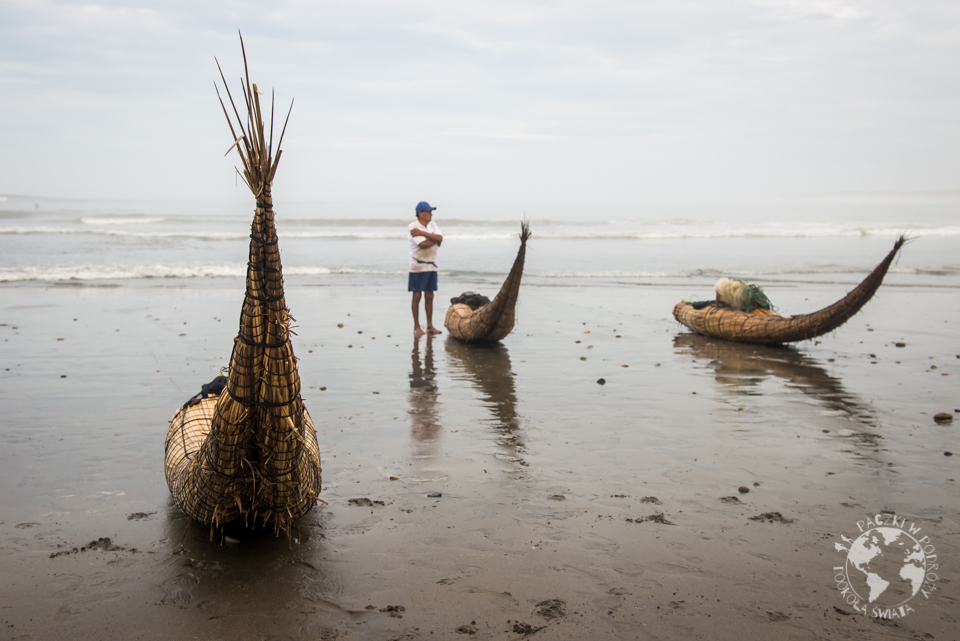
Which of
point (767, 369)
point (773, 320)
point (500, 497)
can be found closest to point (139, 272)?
point (773, 320)

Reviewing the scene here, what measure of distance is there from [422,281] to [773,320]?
15.1 ft

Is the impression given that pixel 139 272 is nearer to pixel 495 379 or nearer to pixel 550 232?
pixel 495 379

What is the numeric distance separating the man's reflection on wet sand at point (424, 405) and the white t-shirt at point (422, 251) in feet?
4.71

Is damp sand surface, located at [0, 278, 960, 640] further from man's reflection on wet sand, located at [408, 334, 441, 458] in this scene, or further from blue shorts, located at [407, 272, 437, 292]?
blue shorts, located at [407, 272, 437, 292]

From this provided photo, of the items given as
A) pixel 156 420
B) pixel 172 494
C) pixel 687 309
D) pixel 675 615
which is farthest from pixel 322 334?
pixel 675 615

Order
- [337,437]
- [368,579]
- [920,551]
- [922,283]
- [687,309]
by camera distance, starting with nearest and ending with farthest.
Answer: [368,579] < [920,551] < [337,437] < [687,309] < [922,283]

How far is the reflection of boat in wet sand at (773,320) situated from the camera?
311 inches

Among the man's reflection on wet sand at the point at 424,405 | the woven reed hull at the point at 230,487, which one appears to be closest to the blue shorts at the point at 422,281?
the man's reflection on wet sand at the point at 424,405

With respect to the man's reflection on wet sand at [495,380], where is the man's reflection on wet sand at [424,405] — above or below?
below

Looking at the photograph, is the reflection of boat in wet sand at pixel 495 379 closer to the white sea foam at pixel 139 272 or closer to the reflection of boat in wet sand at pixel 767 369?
the reflection of boat in wet sand at pixel 767 369

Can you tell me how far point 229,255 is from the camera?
22.4 m

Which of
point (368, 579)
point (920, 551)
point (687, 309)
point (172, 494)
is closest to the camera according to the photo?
point (368, 579)

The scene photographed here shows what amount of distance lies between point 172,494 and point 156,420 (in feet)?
6.22

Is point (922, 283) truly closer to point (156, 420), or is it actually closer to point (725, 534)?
point (725, 534)
